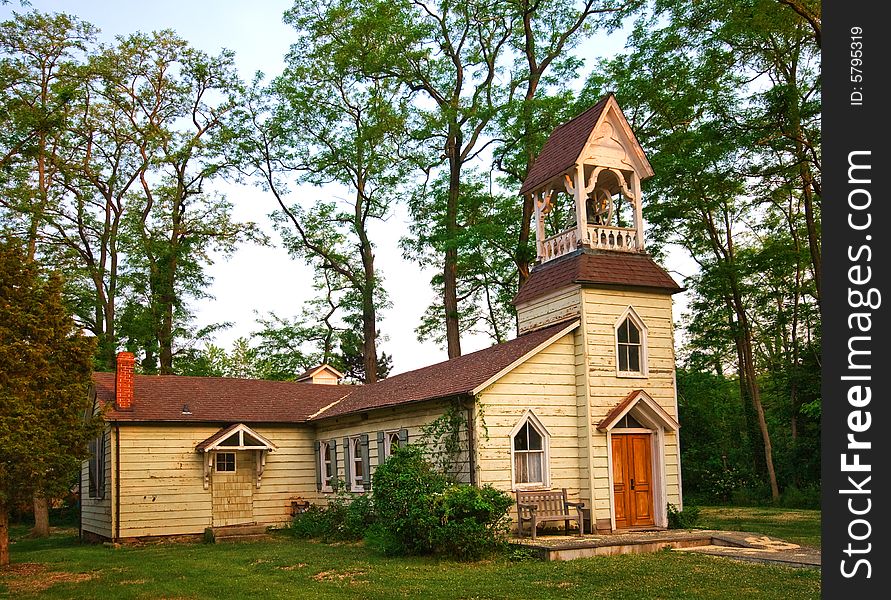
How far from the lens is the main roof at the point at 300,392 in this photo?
19391 mm

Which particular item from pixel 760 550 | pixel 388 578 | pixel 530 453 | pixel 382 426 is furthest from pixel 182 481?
pixel 760 550

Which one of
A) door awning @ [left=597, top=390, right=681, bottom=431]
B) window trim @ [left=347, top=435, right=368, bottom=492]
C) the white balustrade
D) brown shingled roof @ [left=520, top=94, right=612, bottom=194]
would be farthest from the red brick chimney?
door awning @ [left=597, top=390, right=681, bottom=431]

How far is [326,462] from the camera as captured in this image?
27062 mm

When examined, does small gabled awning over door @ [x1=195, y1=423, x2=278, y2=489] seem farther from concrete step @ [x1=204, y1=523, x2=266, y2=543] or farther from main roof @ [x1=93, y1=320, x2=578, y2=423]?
concrete step @ [x1=204, y1=523, x2=266, y2=543]

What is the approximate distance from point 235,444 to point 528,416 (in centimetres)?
1074

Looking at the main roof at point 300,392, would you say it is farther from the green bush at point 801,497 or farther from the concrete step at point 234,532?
the green bush at point 801,497

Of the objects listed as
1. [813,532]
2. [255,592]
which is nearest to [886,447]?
[255,592]

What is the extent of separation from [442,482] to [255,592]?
17.4ft

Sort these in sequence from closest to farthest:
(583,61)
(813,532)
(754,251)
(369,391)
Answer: (813,532) < (369,391) < (583,61) < (754,251)

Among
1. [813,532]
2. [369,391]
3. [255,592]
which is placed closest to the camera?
[255,592]

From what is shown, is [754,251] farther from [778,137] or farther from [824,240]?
[824,240]

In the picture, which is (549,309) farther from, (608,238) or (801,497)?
(801,497)

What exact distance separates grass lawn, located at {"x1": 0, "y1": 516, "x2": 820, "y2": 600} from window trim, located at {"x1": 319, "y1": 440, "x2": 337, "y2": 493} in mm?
6889

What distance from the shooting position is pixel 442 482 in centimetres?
1786
